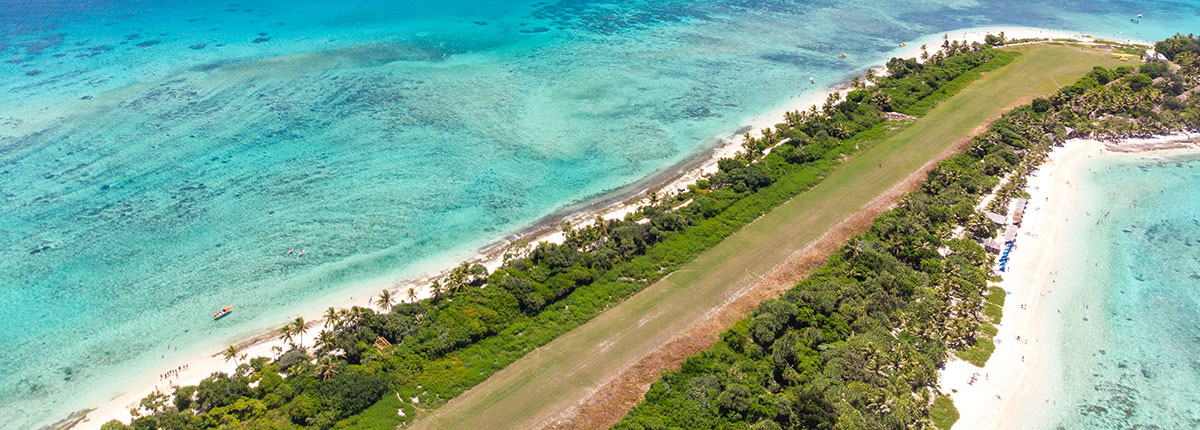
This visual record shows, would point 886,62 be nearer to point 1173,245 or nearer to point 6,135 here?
point 1173,245

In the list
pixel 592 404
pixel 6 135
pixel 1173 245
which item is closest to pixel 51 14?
pixel 6 135

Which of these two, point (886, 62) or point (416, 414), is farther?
point (886, 62)

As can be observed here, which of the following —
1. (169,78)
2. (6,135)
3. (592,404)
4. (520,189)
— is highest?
(169,78)

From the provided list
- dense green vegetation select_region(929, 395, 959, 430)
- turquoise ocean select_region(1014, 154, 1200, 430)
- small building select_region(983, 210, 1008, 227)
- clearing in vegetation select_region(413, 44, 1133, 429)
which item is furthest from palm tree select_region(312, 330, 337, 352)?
small building select_region(983, 210, 1008, 227)

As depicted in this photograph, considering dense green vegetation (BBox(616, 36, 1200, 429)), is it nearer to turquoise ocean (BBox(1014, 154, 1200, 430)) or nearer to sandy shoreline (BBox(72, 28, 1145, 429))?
sandy shoreline (BBox(72, 28, 1145, 429))

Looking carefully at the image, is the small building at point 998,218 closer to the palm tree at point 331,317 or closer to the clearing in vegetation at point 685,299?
the clearing in vegetation at point 685,299
